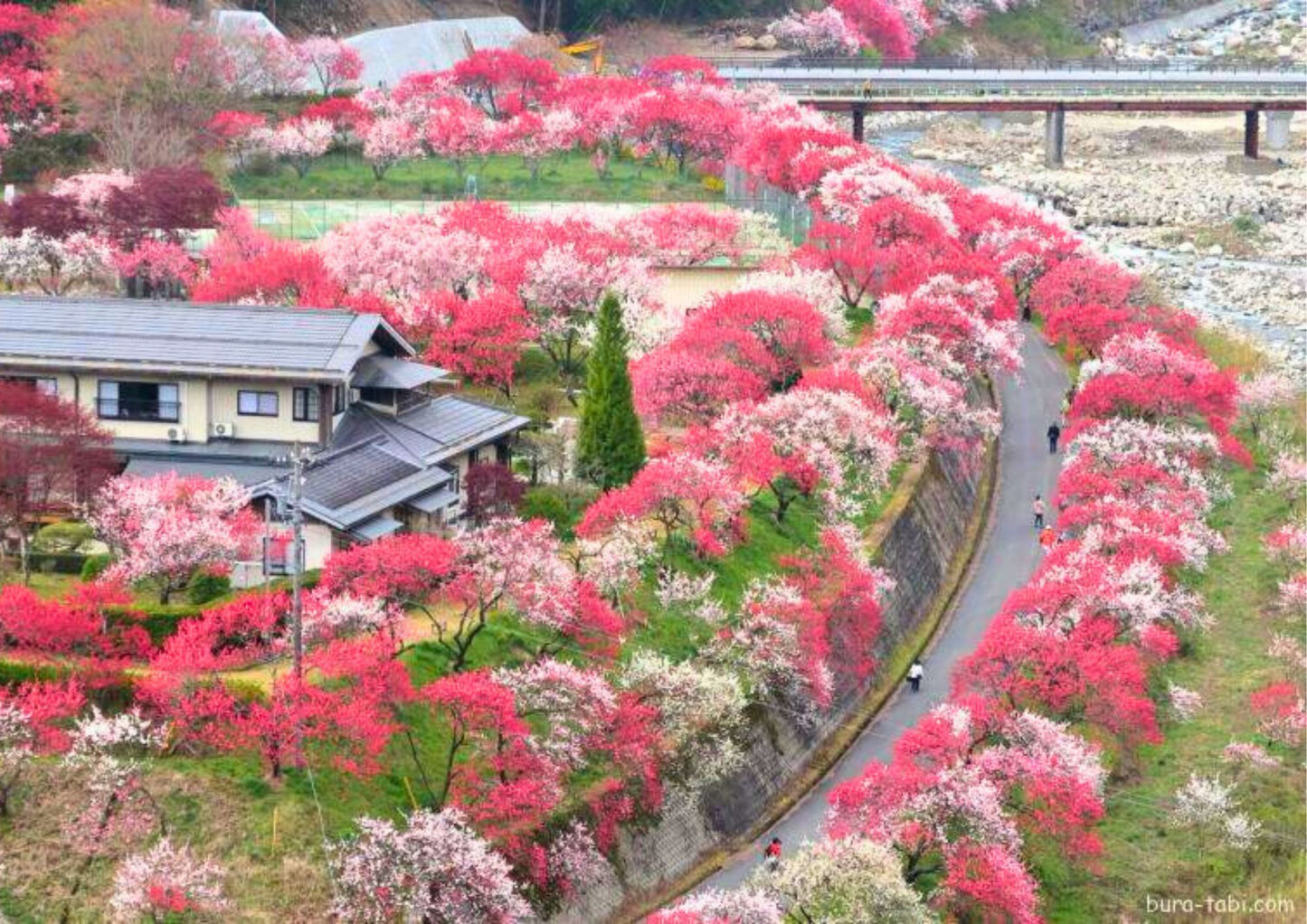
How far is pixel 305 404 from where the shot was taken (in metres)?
45.7

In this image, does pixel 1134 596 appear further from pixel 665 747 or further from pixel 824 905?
pixel 824 905

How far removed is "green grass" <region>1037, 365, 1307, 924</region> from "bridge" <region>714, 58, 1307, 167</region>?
6722cm

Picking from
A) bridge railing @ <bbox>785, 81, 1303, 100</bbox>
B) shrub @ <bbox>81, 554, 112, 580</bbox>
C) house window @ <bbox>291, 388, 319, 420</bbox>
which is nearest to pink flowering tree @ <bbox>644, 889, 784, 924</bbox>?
shrub @ <bbox>81, 554, 112, 580</bbox>

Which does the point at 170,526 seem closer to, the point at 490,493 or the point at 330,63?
the point at 490,493

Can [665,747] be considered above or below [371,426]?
below

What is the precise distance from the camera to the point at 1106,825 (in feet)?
131

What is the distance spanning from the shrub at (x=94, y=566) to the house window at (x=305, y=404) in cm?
582

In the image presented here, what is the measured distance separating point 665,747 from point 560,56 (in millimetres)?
78447

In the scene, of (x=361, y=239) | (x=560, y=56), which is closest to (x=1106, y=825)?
(x=361, y=239)

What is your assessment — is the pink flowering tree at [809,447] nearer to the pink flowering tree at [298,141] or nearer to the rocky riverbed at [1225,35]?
the pink flowering tree at [298,141]

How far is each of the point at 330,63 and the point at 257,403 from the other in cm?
5627

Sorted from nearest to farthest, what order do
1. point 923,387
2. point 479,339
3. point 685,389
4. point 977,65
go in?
point 685,389, point 479,339, point 923,387, point 977,65

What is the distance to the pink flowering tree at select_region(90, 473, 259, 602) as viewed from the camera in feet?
129

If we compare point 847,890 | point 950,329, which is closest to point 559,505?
point 847,890
